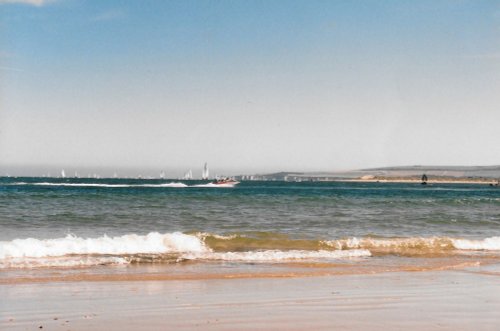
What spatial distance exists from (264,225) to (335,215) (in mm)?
7506

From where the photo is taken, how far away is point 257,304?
10305mm

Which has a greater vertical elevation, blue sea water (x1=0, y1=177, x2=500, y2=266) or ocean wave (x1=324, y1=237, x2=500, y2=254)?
blue sea water (x1=0, y1=177, x2=500, y2=266)

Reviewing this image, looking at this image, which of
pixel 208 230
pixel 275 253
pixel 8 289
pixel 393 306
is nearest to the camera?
pixel 393 306

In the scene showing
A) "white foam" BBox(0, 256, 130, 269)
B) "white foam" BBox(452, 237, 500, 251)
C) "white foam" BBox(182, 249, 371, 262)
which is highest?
"white foam" BBox(0, 256, 130, 269)

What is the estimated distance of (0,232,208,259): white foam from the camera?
57.2 ft

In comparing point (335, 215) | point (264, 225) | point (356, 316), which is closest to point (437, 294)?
point (356, 316)

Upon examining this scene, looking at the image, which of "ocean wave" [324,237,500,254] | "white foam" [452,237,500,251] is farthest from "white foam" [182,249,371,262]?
"white foam" [452,237,500,251]

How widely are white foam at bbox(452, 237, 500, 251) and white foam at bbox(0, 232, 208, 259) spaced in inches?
370

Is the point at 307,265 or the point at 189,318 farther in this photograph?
the point at 307,265

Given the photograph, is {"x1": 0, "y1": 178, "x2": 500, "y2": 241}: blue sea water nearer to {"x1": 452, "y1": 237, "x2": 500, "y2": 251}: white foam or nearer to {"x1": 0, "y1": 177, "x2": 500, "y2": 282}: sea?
{"x1": 0, "y1": 177, "x2": 500, "y2": 282}: sea

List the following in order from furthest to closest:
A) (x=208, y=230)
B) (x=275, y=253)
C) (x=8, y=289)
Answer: (x=208, y=230) < (x=275, y=253) < (x=8, y=289)

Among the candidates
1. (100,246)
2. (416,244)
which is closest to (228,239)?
(100,246)

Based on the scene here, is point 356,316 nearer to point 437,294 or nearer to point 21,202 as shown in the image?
point 437,294

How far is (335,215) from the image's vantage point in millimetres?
35344
